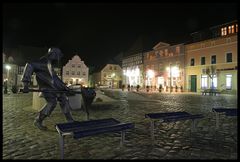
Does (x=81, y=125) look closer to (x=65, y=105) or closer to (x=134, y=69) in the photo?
(x=65, y=105)

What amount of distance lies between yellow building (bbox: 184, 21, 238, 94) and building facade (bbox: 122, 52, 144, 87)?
14.2m

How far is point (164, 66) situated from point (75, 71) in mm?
27708

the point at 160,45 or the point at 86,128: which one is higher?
the point at 160,45

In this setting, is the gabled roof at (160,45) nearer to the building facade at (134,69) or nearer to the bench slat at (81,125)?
the building facade at (134,69)

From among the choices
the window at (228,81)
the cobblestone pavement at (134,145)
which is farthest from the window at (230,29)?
the cobblestone pavement at (134,145)

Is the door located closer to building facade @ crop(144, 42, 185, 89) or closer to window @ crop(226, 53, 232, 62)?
building facade @ crop(144, 42, 185, 89)

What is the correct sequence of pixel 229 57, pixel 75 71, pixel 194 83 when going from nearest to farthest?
pixel 229 57 < pixel 194 83 < pixel 75 71

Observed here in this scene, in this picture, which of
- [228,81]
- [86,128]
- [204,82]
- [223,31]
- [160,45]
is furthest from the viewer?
[160,45]

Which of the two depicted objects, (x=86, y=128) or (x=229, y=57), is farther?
(x=229, y=57)

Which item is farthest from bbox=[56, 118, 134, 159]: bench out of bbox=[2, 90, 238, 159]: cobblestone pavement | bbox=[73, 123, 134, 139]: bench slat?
bbox=[2, 90, 238, 159]: cobblestone pavement

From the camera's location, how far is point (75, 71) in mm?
63750

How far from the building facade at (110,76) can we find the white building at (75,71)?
4188 millimetres

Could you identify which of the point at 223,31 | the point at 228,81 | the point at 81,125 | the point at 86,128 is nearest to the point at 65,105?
the point at 81,125

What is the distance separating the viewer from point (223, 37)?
32.6 metres
